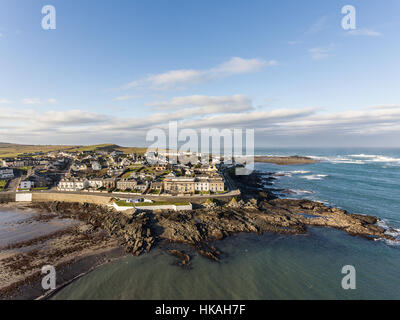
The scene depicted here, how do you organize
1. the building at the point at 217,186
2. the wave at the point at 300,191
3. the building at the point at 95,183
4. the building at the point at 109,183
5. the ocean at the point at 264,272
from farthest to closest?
the wave at the point at 300,191 < the building at the point at 95,183 < the building at the point at 109,183 < the building at the point at 217,186 < the ocean at the point at 264,272

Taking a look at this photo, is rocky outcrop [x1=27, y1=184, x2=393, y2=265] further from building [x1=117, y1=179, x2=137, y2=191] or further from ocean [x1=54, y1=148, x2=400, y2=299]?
building [x1=117, y1=179, x2=137, y2=191]

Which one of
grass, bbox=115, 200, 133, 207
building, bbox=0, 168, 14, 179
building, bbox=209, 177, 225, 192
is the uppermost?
building, bbox=0, 168, 14, 179

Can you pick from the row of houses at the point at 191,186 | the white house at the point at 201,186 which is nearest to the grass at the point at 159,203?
the row of houses at the point at 191,186

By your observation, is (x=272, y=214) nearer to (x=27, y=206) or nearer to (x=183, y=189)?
(x=183, y=189)

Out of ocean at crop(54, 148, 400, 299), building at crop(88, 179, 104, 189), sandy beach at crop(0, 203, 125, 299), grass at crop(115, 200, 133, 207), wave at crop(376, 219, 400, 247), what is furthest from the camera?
building at crop(88, 179, 104, 189)

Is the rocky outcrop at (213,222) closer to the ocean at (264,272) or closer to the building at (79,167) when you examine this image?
the ocean at (264,272)

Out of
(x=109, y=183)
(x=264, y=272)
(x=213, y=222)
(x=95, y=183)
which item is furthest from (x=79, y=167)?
(x=264, y=272)

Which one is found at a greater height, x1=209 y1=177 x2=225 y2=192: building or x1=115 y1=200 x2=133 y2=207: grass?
x1=209 y1=177 x2=225 y2=192: building

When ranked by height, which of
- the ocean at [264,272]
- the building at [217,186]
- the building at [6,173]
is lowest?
the ocean at [264,272]

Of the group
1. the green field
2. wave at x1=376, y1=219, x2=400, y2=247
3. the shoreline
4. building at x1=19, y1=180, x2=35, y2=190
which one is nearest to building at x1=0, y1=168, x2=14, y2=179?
building at x1=19, y1=180, x2=35, y2=190

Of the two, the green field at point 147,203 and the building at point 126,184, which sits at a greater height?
the building at point 126,184
